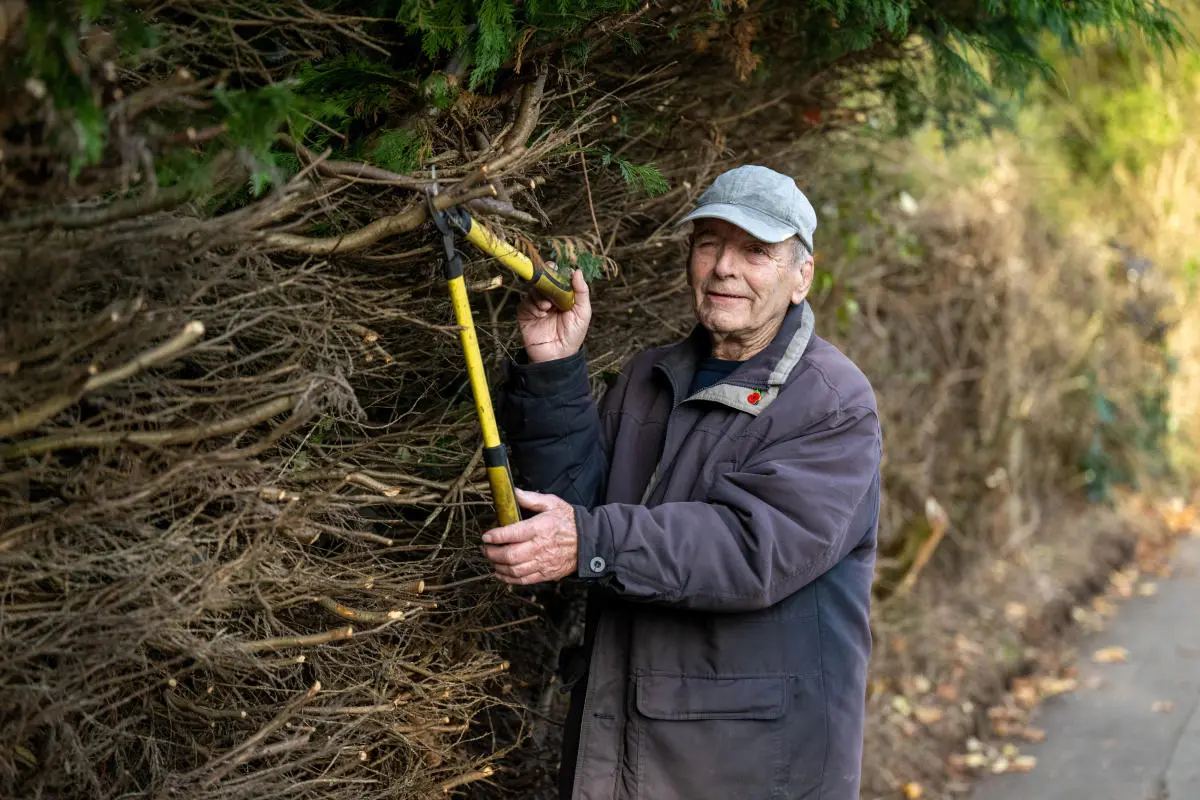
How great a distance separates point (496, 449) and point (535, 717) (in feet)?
3.93

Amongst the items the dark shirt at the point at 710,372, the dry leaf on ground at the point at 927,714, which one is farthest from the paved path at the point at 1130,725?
the dark shirt at the point at 710,372

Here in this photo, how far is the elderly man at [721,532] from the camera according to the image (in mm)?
2301

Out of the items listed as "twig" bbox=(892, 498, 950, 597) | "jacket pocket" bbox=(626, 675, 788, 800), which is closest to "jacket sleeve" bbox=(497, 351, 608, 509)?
"jacket pocket" bbox=(626, 675, 788, 800)

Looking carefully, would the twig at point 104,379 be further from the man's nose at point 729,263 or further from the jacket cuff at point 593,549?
the man's nose at point 729,263

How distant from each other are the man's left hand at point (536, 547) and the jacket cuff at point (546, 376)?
1.31ft

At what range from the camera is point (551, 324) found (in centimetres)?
265

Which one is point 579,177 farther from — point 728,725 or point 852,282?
point 852,282

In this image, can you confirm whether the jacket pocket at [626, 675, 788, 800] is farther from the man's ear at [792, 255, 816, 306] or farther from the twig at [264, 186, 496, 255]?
the twig at [264, 186, 496, 255]

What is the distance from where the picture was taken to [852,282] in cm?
547

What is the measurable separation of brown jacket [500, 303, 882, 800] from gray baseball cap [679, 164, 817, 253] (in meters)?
0.23

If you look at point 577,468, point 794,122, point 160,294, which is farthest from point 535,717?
point 794,122

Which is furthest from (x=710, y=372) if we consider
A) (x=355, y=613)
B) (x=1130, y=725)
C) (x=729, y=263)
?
(x=1130, y=725)

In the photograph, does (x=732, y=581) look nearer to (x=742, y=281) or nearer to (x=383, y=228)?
(x=742, y=281)

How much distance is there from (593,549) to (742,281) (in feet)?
2.40
